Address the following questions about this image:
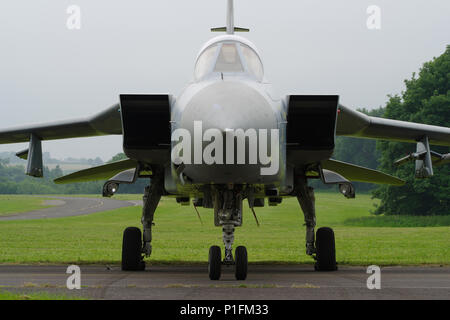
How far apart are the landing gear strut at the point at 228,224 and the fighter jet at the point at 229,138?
1 cm

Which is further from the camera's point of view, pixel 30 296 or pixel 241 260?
pixel 241 260

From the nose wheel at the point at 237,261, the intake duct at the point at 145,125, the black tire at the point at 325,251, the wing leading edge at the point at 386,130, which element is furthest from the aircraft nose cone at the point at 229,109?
the black tire at the point at 325,251

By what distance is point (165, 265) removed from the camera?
1386 centimetres

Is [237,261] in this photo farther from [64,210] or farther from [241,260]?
[64,210]

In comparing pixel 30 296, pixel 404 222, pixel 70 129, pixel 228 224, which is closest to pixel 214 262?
pixel 228 224

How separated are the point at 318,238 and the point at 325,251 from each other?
279 mm

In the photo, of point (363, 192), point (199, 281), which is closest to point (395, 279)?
point (199, 281)

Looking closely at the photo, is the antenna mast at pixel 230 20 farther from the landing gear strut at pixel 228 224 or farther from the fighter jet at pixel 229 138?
the landing gear strut at pixel 228 224

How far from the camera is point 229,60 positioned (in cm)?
1012

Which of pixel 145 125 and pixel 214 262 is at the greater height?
→ pixel 145 125

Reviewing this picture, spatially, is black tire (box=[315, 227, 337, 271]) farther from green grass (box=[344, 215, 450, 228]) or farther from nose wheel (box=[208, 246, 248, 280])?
green grass (box=[344, 215, 450, 228])

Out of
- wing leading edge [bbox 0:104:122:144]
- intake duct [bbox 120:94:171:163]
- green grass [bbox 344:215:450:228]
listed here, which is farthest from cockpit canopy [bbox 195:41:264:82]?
green grass [bbox 344:215:450:228]

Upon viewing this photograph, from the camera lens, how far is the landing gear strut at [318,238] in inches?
487
